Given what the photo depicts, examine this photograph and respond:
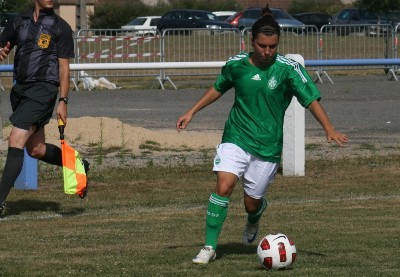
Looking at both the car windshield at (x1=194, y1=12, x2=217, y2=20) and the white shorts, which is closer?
the white shorts

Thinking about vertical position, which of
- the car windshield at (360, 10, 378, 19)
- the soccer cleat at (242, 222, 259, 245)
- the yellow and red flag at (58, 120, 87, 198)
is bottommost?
the car windshield at (360, 10, 378, 19)

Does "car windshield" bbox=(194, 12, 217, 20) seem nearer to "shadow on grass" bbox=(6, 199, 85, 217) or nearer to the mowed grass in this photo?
the mowed grass

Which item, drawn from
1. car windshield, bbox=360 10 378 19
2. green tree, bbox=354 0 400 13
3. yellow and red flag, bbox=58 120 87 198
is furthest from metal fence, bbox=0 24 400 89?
green tree, bbox=354 0 400 13

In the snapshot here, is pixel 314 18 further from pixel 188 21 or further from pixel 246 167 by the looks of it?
pixel 246 167

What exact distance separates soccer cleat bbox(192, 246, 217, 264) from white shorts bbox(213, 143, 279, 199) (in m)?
0.54

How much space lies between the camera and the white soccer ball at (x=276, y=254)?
758 centimetres

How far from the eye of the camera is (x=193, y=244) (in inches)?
Answer: 345

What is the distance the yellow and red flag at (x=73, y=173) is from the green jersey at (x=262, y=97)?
271 cm

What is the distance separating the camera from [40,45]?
9.91 meters

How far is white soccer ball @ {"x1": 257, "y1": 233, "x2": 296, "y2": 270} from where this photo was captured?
7.58 m

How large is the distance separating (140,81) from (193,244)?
22697mm

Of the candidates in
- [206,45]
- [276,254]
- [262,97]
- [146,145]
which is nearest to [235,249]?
[276,254]

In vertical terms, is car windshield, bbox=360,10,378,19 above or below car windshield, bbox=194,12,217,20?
below

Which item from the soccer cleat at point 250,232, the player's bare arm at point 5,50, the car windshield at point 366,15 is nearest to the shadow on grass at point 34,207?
the player's bare arm at point 5,50
